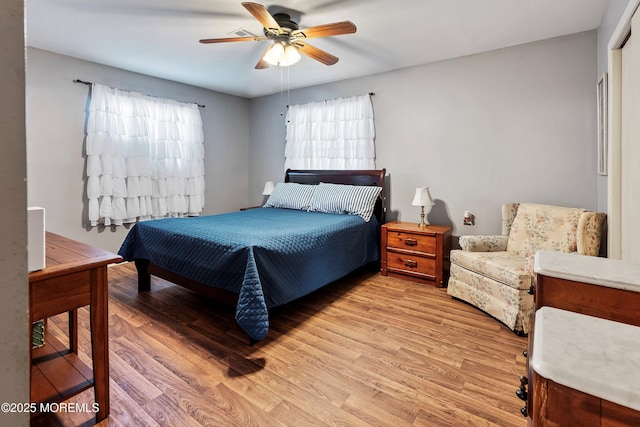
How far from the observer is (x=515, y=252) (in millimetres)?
2750

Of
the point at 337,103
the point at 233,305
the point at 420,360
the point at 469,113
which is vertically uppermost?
the point at 337,103

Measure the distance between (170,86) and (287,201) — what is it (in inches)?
90.4

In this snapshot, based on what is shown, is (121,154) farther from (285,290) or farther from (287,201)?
(285,290)

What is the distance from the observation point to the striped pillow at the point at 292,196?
3.99 metres

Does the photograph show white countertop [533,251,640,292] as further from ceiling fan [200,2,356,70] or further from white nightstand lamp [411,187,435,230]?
white nightstand lamp [411,187,435,230]

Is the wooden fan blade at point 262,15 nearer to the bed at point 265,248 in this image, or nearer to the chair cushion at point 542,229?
the bed at point 265,248

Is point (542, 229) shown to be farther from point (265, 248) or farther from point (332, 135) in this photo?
point (332, 135)

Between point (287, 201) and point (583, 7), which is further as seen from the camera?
point (287, 201)

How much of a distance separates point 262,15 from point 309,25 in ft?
2.42

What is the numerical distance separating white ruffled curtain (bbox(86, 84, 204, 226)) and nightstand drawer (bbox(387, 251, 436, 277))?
293 centimetres

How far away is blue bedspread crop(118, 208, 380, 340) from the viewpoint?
2.04m

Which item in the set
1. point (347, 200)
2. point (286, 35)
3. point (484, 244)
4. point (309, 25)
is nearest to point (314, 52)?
point (309, 25)

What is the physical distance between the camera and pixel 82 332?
225 cm

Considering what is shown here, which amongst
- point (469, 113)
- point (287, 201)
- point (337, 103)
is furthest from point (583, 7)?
point (287, 201)
